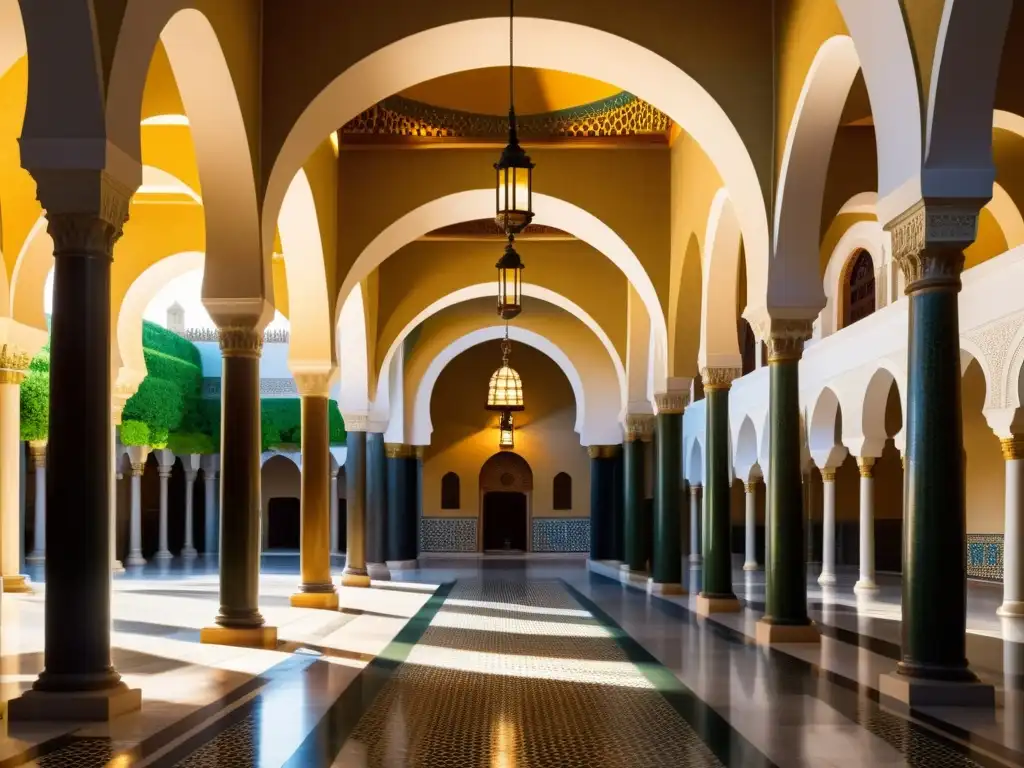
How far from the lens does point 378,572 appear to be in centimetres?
2038

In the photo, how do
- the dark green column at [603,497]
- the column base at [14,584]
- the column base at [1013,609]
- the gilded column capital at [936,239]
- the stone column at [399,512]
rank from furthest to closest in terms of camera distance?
the dark green column at [603,497] < the stone column at [399,512] < the column base at [14,584] < the column base at [1013,609] < the gilded column capital at [936,239]

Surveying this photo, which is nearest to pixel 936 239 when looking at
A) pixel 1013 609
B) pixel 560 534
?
pixel 1013 609

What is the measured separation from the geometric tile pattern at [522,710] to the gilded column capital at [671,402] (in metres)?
4.89

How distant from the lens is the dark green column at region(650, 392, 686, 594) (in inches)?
620

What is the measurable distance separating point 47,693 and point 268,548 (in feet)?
101

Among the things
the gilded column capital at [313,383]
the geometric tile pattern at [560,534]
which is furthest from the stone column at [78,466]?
the geometric tile pattern at [560,534]

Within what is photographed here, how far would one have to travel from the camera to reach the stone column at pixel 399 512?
24.1m

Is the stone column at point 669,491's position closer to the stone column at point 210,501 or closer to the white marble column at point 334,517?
the white marble column at point 334,517

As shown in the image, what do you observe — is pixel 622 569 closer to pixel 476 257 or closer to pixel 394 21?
pixel 476 257

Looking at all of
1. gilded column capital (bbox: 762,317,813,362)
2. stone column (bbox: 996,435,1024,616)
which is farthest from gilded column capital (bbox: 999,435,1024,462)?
gilded column capital (bbox: 762,317,813,362)

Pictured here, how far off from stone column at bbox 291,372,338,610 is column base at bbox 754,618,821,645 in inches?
206

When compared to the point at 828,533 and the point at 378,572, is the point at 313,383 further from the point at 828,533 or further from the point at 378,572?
the point at 828,533

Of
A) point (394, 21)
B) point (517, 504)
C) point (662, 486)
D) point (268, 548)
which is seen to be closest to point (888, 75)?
point (394, 21)

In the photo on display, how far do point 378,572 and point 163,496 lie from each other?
40.0 feet
